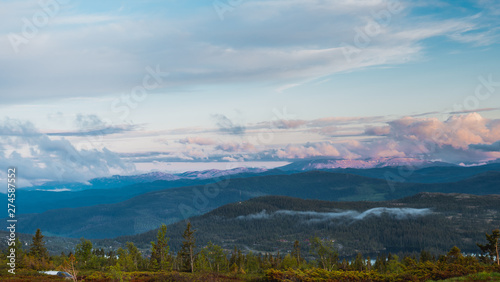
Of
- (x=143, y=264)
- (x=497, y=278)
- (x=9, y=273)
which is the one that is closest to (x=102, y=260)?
(x=143, y=264)

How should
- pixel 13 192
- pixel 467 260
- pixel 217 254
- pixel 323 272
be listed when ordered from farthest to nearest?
pixel 217 254, pixel 13 192, pixel 467 260, pixel 323 272

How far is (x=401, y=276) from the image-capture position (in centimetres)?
4938

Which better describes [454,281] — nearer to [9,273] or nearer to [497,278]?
[497,278]

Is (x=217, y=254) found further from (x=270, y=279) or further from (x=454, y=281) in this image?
(x=454, y=281)

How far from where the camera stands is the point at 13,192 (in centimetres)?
7556

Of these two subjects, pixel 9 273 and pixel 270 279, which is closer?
pixel 270 279

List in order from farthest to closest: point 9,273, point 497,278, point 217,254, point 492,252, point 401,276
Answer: point 217,254
point 492,252
point 9,273
point 401,276
point 497,278

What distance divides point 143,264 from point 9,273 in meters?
76.4

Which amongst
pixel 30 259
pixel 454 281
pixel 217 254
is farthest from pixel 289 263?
pixel 454 281

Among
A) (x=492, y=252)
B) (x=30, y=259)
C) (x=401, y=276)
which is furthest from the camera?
(x=30, y=259)

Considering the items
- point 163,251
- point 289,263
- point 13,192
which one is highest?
point 13,192

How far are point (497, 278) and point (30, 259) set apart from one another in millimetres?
122296

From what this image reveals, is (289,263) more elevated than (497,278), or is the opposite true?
(497,278)

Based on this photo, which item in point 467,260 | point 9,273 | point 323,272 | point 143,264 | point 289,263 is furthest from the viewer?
point 143,264
